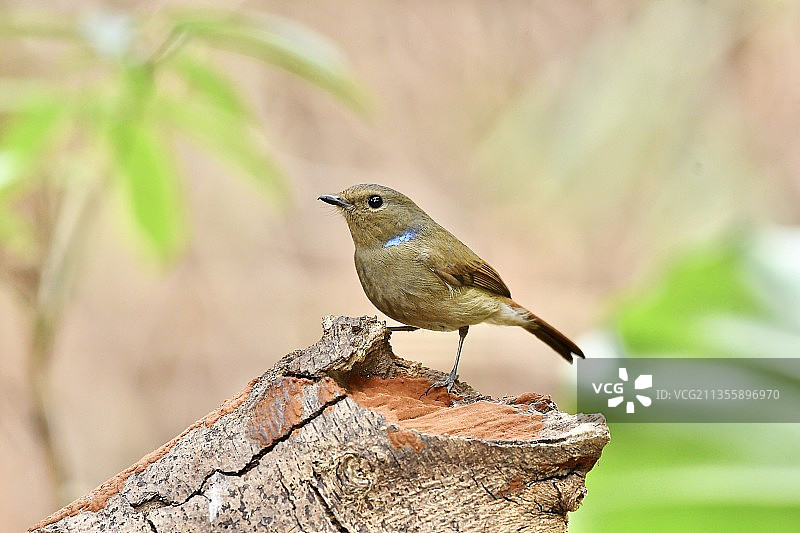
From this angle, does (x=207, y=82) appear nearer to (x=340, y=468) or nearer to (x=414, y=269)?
(x=414, y=269)

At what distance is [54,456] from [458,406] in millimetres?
2204

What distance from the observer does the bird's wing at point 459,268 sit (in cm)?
282

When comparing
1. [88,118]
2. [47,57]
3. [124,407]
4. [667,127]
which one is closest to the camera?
[88,118]

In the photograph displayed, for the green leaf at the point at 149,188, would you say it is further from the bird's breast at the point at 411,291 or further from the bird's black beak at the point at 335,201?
the bird's breast at the point at 411,291

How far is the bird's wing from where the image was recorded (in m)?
2.82

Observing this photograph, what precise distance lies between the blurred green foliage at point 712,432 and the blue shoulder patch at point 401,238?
105 cm

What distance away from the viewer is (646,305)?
11.7 feet

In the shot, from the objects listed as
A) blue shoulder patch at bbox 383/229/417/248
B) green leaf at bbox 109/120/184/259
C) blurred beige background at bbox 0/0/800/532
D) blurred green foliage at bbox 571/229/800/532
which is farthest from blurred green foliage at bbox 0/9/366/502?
blurred beige background at bbox 0/0/800/532

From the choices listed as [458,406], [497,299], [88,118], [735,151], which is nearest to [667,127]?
[735,151]

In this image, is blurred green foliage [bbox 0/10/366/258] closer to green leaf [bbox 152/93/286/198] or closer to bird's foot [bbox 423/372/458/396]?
green leaf [bbox 152/93/286/198]

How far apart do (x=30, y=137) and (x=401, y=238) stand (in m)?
1.21

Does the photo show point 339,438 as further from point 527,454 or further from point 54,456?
point 54,456

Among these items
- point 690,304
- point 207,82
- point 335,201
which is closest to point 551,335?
point 690,304

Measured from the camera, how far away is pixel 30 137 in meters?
2.88
